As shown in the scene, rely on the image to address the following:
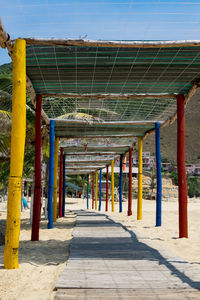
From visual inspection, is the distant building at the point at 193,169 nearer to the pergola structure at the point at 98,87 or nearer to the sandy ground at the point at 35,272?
the pergola structure at the point at 98,87

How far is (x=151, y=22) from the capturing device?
20.7 feet

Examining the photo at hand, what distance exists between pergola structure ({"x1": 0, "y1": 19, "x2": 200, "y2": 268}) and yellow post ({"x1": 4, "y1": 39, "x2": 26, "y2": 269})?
0.02m

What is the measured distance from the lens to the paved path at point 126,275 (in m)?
4.06

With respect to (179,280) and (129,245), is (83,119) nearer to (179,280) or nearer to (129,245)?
(129,245)

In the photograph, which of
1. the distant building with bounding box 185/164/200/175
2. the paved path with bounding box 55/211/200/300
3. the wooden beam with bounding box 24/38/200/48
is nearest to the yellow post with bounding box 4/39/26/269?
the wooden beam with bounding box 24/38/200/48

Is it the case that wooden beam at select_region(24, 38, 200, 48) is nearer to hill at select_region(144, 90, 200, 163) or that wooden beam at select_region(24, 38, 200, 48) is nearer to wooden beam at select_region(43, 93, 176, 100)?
wooden beam at select_region(43, 93, 176, 100)

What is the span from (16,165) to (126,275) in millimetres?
2492

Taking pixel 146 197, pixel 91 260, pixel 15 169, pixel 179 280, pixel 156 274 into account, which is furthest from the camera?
pixel 146 197

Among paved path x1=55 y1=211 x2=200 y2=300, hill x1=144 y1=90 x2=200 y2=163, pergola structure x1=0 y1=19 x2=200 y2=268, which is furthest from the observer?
hill x1=144 y1=90 x2=200 y2=163

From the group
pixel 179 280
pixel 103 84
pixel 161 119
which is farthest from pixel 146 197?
pixel 179 280

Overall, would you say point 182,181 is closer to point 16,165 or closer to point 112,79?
point 112,79

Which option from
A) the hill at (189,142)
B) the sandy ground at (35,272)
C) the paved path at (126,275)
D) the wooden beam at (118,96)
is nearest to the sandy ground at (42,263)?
the sandy ground at (35,272)

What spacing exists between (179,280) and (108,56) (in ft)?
15.8

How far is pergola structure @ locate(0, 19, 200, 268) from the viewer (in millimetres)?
6062
